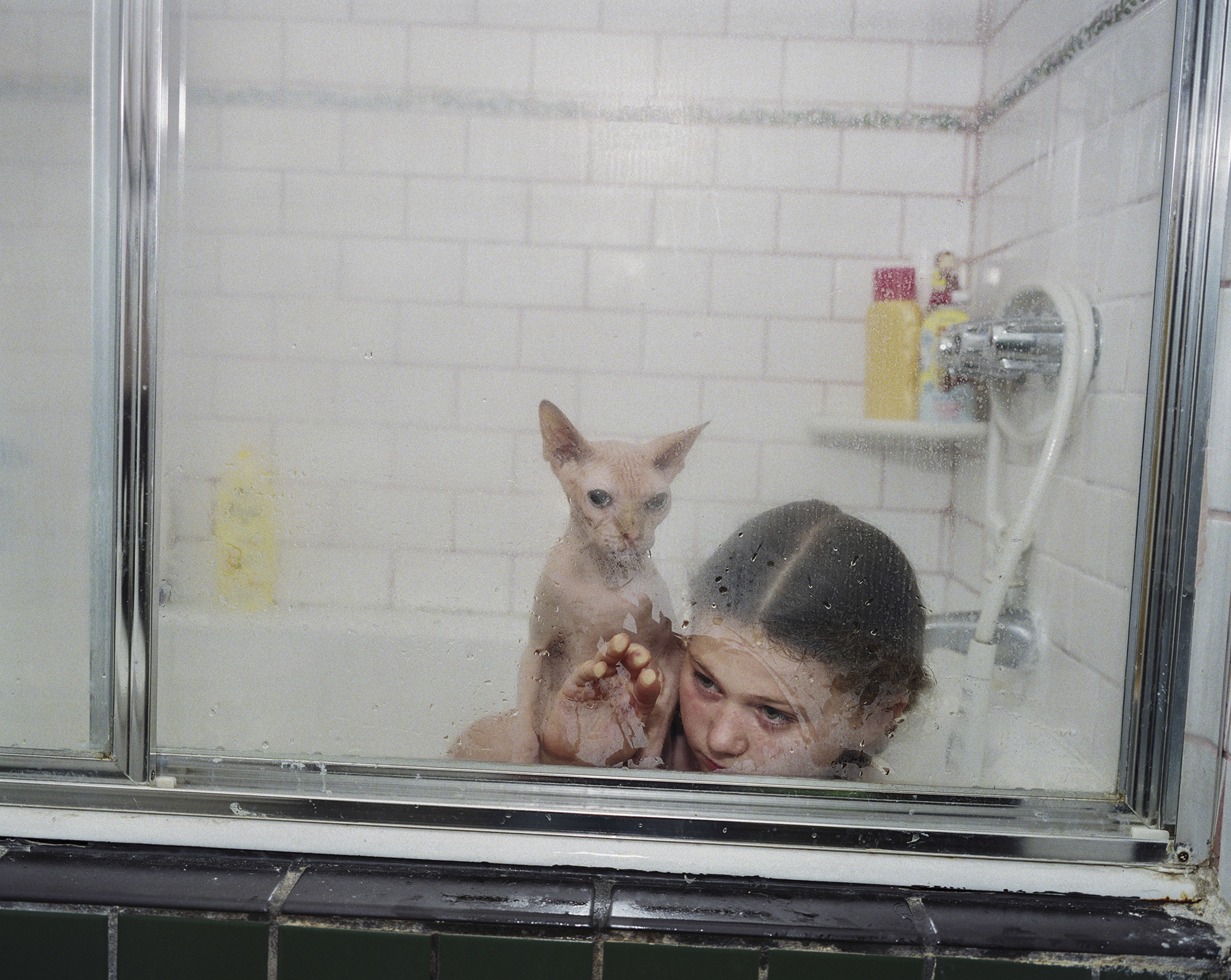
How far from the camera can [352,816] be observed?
2.22 ft

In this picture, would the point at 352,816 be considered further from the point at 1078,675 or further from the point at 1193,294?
the point at 1193,294

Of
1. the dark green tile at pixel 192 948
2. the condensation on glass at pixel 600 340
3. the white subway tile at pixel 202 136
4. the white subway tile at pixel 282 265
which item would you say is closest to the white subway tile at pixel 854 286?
the condensation on glass at pixel 600 340

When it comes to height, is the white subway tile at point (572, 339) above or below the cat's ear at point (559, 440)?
above

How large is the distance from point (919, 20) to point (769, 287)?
25 cm

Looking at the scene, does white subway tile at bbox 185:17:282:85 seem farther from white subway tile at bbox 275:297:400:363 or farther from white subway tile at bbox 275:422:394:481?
white subway tile at bbox 275:422:394:481

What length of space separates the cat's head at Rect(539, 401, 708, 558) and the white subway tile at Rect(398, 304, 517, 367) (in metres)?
0.06

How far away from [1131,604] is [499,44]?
686 millimetres

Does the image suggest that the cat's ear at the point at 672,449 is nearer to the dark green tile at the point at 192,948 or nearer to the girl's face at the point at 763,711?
the girl's face at the point at 763,711

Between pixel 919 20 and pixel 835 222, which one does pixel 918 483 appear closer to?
pixel 835 222

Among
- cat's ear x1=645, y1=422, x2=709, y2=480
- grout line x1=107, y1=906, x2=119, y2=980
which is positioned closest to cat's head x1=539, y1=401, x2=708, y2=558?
cat's ear x1=645, y1=422, x2=709, y2=480

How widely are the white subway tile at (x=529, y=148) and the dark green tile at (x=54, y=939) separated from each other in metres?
0.66

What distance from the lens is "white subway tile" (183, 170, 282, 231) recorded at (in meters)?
0.71

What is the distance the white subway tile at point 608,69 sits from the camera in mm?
693

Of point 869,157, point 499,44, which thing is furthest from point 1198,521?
point 499,44
